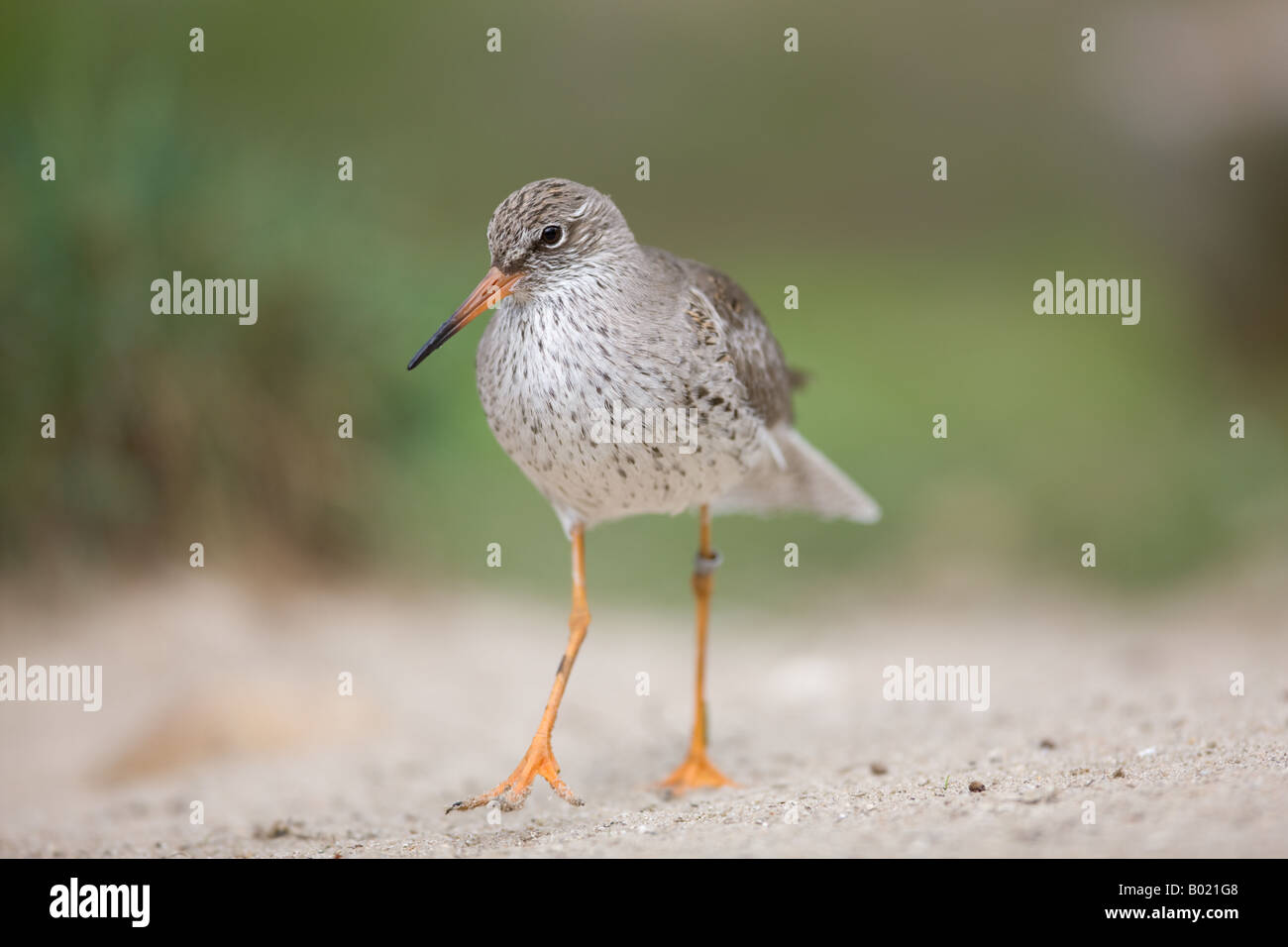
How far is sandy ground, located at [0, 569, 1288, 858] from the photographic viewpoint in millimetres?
3898

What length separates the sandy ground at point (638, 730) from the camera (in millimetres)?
3898

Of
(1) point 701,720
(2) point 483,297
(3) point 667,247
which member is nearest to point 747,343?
(2) point 483,297

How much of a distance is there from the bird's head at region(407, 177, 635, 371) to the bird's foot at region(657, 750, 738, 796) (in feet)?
7.33

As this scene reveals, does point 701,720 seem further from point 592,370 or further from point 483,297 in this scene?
point 483,297

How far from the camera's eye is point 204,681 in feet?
24.3

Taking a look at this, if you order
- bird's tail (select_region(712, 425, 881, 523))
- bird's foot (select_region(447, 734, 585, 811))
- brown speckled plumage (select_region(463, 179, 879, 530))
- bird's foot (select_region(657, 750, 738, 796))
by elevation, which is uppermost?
brown speckled plumage (select_region(463, 179, 879, 530))

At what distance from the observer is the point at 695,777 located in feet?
18.5

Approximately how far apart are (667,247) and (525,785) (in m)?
11.2

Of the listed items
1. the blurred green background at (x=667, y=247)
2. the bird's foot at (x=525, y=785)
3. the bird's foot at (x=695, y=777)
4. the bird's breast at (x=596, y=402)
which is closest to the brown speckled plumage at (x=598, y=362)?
the bird's breast at (x=596, y=402)

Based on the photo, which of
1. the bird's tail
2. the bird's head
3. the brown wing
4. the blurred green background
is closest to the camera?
the bird's head

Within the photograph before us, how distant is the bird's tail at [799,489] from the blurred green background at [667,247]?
136 inches

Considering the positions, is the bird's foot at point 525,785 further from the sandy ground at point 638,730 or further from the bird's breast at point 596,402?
the bird's breast at point 596,402

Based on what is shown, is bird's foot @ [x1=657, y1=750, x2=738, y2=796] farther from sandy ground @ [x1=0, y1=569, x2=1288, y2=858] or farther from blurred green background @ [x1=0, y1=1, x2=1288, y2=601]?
blurred green background @ [x1=0, y1=1, x2=1288, y2=601]

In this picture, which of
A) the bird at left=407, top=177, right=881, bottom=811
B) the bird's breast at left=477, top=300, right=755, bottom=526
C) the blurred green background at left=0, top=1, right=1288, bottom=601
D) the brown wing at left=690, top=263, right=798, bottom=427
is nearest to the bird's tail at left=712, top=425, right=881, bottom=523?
the brown wing at left=690, top=263, right=798, bottom=427
